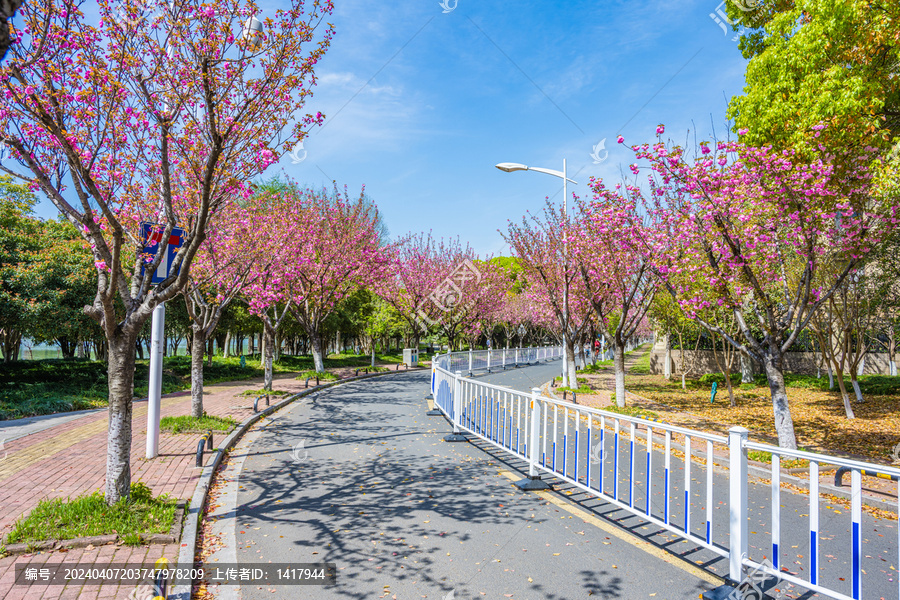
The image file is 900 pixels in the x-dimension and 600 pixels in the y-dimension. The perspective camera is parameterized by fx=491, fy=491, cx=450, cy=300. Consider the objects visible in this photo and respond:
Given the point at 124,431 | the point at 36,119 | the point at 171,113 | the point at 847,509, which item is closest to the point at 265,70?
the point at 171,113

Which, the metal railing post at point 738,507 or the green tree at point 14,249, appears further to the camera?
the green tree at point 14,249

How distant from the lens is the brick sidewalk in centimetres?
402

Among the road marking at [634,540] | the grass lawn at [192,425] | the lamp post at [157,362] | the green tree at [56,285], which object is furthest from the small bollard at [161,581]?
the green tree at [56,285]

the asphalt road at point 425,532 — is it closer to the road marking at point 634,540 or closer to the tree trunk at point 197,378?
the road marking at point 634,540

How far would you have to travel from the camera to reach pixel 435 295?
36469 millimetres

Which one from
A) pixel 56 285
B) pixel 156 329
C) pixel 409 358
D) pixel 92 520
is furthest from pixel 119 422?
pixel 409 358

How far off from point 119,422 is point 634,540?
5642 mm

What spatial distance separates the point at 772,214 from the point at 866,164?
154 centimetres

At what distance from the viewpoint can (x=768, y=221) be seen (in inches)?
351

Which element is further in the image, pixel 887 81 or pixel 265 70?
pixel 887 81

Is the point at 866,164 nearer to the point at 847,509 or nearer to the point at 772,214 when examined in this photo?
the point at 772,214

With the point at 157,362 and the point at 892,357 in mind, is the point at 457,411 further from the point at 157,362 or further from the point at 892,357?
the point at 892,357

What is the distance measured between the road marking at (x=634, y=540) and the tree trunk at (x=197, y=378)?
25.3 feet

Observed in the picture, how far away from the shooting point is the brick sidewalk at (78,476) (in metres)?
4.02
